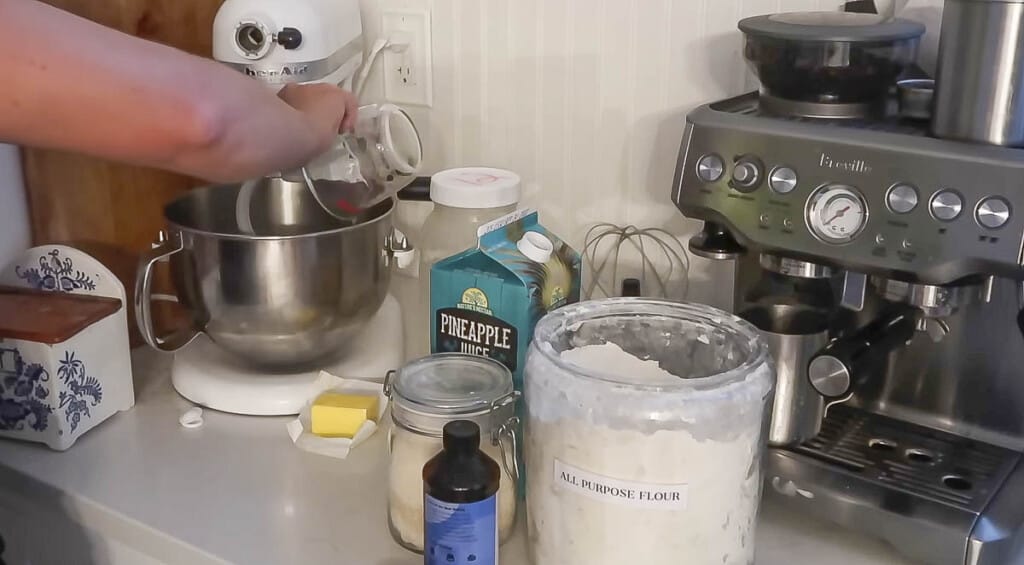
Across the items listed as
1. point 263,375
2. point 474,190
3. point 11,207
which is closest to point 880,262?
point 474,190

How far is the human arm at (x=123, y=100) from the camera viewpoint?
60cm

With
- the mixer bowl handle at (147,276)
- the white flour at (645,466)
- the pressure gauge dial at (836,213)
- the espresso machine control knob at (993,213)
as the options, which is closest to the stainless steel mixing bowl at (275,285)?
the mixer bowl handle at (147,276)

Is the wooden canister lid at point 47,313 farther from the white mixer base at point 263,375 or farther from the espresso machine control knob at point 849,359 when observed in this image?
the espresso machine control knob at point 849,359

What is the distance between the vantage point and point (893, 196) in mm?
696

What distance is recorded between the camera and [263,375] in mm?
1041

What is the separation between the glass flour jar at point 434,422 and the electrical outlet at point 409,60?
520mm

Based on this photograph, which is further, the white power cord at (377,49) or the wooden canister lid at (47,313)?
the white power cord at (377,49)

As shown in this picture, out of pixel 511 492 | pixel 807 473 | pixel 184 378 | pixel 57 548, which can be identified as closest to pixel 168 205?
pixel 184 378

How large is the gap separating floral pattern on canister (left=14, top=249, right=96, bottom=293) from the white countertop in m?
0.14

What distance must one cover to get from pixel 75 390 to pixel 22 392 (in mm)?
46

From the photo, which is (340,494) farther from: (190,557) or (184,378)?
(184,378)

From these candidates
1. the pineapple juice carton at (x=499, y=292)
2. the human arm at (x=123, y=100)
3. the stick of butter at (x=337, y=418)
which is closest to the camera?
the human arm at (x=123, y=100)

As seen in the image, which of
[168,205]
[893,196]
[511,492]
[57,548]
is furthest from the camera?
[168,205]

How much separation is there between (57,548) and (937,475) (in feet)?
2.55
